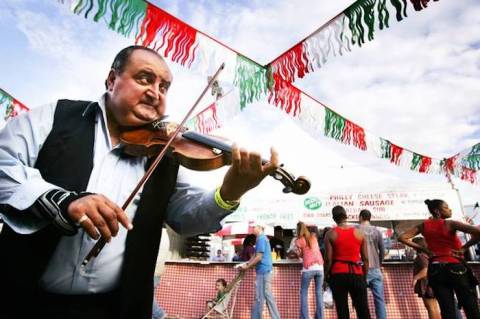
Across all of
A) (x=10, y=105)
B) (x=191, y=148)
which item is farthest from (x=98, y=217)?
(x=10, y=105)

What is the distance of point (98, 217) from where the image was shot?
83 centimetres

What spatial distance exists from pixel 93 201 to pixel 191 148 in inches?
27.5

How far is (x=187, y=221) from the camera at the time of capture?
4.33 feet

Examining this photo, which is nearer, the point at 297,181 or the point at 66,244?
the point at 66,244

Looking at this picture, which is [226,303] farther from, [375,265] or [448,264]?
[448,264]

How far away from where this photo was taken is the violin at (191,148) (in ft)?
4.39

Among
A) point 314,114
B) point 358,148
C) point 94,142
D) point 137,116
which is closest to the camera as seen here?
point 94,142

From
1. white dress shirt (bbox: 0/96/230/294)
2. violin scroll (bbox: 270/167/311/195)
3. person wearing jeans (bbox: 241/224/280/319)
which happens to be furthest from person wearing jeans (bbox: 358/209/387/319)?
white dress shirt (bbox: 0/96/230/294)

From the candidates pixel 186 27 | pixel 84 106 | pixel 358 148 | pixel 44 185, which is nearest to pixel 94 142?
pixel 84 106

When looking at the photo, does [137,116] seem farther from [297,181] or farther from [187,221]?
[297,181]

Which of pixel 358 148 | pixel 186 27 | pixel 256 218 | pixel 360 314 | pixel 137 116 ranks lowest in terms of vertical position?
pixel 360 314

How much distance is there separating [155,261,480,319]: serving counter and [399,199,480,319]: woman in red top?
2279 millimetres

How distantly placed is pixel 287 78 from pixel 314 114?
1134mm

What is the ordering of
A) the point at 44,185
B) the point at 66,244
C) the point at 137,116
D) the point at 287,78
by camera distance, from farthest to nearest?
the point at 287,78 → the point at 137,116 → the point at 66,244 → the point at 44,185
